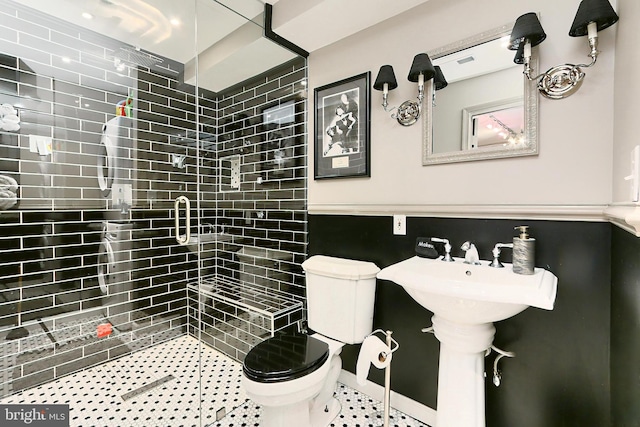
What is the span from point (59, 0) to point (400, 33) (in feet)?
6.87

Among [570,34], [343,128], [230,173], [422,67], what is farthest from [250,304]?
[570,34]

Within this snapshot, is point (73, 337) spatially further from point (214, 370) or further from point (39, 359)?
point (214, 370)

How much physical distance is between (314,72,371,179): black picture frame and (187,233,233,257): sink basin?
117 centimetres

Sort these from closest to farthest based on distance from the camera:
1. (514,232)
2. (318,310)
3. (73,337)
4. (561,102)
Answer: (561,102) → (514,232) → (318,310) → (73,337)

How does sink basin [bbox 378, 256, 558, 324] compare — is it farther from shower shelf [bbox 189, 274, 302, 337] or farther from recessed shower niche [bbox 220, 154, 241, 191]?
recessed shower niche [bbox 220, 154, 241, 191]

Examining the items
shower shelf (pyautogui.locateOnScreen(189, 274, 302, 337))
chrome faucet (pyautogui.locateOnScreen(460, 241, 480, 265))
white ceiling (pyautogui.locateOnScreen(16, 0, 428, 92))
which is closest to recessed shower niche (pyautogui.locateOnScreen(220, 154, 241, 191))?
white ceiling (pyautogui.locateOnScreen(16, 0, 428, 92))

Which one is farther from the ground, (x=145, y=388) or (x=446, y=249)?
(x=446, y=249)

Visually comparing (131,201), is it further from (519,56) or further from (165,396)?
(519,56)

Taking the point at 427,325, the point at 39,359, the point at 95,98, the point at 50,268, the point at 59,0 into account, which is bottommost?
the point at 39,359

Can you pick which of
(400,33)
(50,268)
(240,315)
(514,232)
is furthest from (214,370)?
(400,33)

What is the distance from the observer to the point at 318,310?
1.75 m

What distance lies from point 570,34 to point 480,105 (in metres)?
0.38

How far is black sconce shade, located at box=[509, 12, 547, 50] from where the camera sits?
114 centimetres

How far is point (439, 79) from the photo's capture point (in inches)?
58.9
